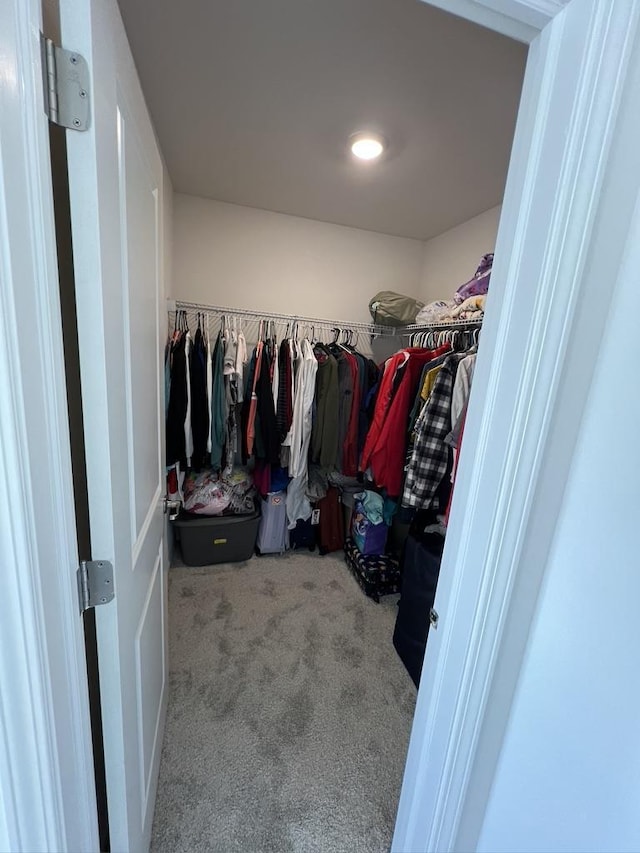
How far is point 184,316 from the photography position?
2307 millimetres

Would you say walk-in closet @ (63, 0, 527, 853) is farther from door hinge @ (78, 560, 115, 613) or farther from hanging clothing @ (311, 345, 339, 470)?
door hinge @ (78, 560, 115, 613)

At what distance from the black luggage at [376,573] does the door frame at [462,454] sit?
1.29 m

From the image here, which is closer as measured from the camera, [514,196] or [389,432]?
[514,196]

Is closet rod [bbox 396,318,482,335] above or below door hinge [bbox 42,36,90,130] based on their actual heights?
below

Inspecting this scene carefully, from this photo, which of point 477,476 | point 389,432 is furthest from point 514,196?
point 389,432

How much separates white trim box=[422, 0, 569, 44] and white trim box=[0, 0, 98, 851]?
2.23 ft

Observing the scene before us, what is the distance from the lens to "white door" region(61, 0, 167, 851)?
54 centimetres

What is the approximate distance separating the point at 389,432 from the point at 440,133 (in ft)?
4.73

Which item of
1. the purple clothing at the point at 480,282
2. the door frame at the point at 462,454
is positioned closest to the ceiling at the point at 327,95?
the purple clothing at the point at 480,282

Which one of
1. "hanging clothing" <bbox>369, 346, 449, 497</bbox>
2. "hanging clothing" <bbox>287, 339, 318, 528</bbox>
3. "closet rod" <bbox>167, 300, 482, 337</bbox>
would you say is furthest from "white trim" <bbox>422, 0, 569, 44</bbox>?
"hanging clothing" <bbox>287, 339, 318, 528</bbox>

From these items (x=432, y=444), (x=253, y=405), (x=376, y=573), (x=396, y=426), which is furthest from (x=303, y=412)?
(x=376, y=573)

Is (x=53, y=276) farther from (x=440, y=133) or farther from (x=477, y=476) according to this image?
(x=440, y=133)

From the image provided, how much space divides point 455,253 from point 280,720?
2971 millimetres

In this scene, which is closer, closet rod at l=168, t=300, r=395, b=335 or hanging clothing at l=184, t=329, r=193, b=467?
hanging clothing at l=184, t=329, r=193, b=467
